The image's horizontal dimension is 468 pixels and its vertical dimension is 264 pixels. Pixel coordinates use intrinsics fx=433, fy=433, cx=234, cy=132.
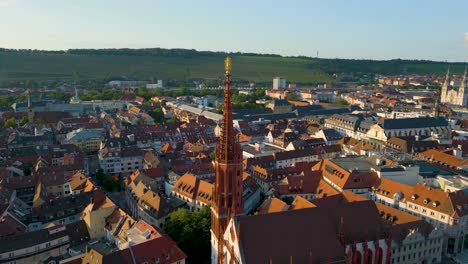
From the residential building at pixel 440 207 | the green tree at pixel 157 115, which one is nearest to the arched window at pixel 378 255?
the residential building at pixel 440 207

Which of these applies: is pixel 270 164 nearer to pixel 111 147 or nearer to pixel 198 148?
pixel 198 148

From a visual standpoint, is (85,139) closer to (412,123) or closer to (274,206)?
(274,206)

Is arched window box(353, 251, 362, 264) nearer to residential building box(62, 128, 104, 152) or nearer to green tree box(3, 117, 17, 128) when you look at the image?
residential building box(62, 128, 104, 152)

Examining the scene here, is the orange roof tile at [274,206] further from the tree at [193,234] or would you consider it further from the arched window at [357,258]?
the arched window at [357,258]

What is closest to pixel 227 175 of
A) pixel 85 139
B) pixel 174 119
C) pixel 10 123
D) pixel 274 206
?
pixel 274 206

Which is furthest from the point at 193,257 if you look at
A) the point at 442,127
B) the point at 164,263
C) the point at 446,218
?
the point at 442,127

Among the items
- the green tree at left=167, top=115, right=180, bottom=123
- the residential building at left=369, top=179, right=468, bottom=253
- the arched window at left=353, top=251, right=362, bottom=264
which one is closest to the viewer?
the arched window at left=353, top=251, right=362, bottom=264

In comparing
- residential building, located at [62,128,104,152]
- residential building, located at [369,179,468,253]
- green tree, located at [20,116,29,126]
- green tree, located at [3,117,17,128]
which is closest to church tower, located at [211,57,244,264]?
residential building, located at [369,179,468,253]
